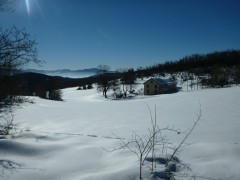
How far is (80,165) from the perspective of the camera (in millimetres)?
2953

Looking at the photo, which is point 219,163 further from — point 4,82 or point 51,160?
point 4,82

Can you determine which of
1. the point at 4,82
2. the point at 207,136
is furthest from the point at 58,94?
the point at 207,136

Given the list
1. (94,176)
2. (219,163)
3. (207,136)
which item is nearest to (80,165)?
(94,176)

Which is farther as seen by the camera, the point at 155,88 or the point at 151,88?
the point at 151,88

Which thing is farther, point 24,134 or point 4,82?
point 4,82

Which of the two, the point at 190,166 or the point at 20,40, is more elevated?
the point at 20,40

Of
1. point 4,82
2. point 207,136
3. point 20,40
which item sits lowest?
point 207,136

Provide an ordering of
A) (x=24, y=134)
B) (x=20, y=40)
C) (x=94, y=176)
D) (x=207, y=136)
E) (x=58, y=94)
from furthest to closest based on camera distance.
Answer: (x=58, y=94) < (x=20, y=40) < (x=207, y=136) < (x=24, y=134) < (x=94, y=176)

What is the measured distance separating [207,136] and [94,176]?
345 cm

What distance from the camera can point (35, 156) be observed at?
3.32 m

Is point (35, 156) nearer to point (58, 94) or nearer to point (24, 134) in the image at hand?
point (24, 134)

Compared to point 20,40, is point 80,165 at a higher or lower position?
lower

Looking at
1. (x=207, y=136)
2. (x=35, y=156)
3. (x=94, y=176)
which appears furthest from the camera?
(x=207, y=136)

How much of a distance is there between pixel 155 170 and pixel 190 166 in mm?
552
